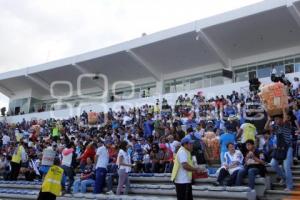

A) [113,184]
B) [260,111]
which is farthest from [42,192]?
[260,111]

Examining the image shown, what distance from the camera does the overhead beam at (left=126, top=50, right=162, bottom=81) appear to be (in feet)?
84.9

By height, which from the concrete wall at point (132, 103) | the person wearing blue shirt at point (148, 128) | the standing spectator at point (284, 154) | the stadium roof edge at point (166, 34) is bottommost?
the standing spectator at point (284, 154)

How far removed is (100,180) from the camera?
10664mm

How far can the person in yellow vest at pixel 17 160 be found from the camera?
47.4 ft

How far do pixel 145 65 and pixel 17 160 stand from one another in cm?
1316

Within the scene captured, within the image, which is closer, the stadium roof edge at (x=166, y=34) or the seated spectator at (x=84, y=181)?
the seated spectator at (x=84, y=181)

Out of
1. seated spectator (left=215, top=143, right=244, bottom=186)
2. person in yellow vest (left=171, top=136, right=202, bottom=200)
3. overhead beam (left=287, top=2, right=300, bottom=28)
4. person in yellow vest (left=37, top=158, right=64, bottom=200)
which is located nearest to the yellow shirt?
person in yellow vest (left=37, top=158, right=64, bottom=200)

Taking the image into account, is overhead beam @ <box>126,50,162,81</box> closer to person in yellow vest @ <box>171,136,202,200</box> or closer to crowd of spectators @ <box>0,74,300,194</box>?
crowd of spectators @ <box>0,74,300,194</box>

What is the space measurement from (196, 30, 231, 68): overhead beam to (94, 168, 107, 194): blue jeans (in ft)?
43.4

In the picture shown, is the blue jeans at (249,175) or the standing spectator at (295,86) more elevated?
the standing spectator at (295,86)

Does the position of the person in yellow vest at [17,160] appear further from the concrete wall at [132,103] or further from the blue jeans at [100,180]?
the concrete wall at [132,103]

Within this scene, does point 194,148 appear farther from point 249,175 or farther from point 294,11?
point 294,11

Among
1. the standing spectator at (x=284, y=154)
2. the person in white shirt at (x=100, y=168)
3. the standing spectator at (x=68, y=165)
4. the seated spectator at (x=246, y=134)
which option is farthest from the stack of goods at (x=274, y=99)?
the standing spectator at (x=68, y=165)

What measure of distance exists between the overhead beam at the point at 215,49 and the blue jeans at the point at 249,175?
48.1ft
